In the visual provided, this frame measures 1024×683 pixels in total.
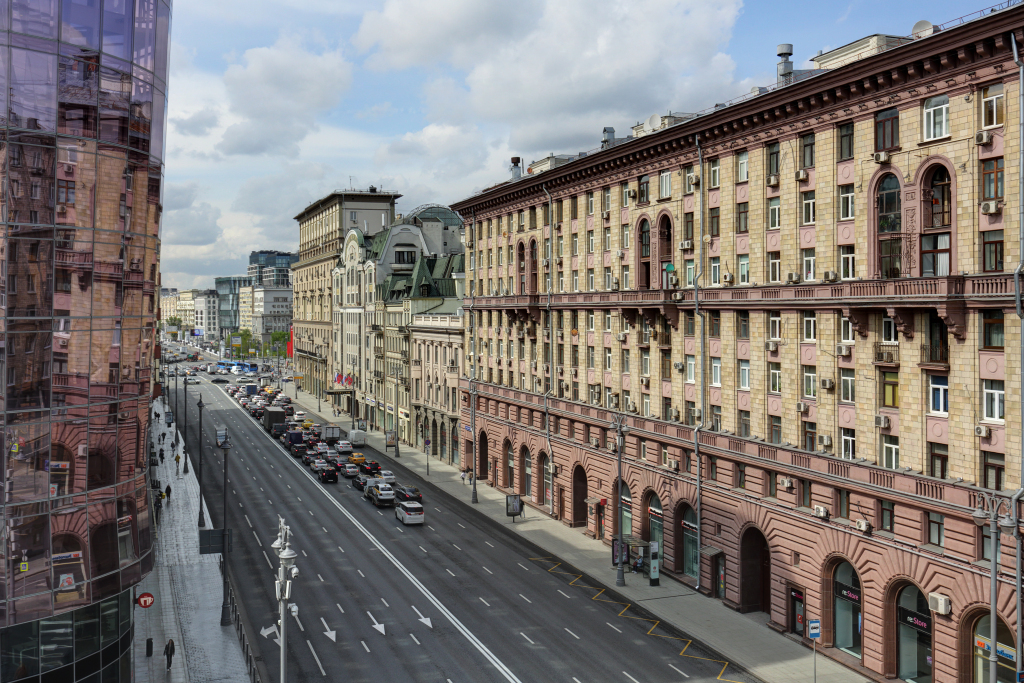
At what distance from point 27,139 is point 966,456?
114 feet

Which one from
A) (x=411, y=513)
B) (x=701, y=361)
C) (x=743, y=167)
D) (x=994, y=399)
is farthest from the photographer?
(x=411, y=513)

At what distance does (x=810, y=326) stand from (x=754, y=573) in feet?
44.2

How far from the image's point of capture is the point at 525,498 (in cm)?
7069

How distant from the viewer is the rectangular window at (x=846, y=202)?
123 feet

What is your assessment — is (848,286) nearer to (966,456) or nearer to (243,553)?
(966,456)

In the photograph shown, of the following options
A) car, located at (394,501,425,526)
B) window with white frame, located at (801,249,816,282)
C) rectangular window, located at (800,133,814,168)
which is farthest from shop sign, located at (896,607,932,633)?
car, located at (394,501,425,526)

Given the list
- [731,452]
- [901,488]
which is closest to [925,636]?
[901,488]

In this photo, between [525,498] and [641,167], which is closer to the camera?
[641,167]

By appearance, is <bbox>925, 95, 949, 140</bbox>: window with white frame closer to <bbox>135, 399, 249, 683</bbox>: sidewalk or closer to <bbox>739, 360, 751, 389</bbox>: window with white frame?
<bbox>739, 360, 751, 389</bbox>: window with white frame

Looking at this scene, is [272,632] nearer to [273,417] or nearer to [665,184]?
[665,184]

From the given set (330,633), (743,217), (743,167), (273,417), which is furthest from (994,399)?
(273,417)

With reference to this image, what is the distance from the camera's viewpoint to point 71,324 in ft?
91.6

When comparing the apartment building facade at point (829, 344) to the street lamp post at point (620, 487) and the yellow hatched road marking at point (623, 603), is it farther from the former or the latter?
the yellow hatched road marking at point (623, 603)

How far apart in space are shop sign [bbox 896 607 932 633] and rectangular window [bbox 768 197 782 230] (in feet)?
60.8
